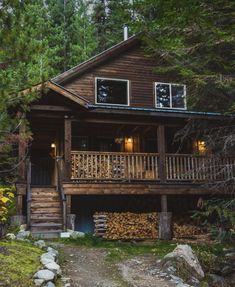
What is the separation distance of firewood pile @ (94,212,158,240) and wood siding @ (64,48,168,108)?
571 centimetres

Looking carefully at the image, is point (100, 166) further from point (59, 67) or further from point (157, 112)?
point (59, 67)

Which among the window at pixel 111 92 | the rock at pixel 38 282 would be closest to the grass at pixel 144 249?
the rock at pixel 38 282

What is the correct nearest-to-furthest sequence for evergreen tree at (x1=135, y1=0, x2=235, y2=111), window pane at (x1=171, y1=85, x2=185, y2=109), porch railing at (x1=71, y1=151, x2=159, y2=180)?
evergreen tree at (x1=135, y1=0, x2=235, y2=111), porch railing at (x1=71, y1=151, x2=159, y2=180), window pane at (x1=171, y1=85, x2=185, y2=109)

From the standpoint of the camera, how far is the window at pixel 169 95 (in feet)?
66.9

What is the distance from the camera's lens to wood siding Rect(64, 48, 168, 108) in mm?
19297

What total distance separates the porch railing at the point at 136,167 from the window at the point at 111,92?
10.0 ft

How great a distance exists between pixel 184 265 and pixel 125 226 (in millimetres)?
6007

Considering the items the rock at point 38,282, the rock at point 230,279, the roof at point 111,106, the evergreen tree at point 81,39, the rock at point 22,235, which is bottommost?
the rock at point 230,279

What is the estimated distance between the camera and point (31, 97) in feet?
28.3

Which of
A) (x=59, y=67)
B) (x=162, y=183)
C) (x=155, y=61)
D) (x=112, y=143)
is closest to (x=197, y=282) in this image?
(x=162, y=183)

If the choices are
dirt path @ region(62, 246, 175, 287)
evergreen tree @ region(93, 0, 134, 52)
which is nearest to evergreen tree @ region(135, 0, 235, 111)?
dirt path @ region(62, 246, 175, 287)

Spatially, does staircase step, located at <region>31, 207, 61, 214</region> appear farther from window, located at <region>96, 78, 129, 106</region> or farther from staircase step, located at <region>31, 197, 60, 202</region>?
window, located at <region>96, 78, 129, 106</region>

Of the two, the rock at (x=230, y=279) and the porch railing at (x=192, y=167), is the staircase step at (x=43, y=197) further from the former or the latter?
the rock at (x=230, y=279)

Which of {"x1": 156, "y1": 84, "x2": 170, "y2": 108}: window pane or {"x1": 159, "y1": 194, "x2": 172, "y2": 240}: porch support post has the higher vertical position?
{"x1": 156, "y1": 84, "x2": 170, "y2": 108}: window pane
